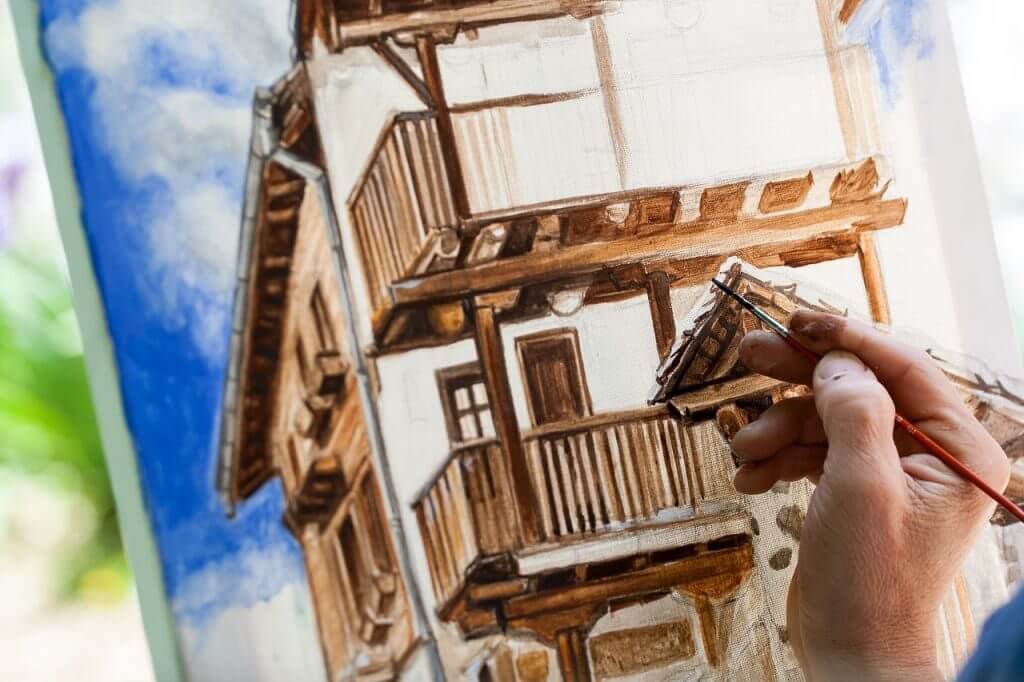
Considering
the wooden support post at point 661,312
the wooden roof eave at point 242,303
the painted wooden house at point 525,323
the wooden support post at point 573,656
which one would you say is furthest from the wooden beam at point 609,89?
the wooden support post at point 573,656

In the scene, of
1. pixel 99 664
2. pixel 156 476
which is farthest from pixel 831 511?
pixel 99 664

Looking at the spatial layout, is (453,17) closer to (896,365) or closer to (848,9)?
(848,9)

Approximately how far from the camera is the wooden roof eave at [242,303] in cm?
79

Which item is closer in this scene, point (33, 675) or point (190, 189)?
point (190, 189)

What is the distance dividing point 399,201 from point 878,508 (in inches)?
20.1

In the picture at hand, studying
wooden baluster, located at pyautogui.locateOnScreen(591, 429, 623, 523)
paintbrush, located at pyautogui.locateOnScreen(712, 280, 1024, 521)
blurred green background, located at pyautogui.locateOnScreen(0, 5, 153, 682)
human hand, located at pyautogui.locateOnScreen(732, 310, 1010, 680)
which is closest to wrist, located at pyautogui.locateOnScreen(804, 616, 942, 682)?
human hand, located at pyautogui.locateOnScreen(732, 310, 1010, 680)

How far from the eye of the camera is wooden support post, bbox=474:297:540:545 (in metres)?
0.82

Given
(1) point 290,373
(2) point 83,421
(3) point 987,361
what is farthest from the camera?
(2) point 83,421

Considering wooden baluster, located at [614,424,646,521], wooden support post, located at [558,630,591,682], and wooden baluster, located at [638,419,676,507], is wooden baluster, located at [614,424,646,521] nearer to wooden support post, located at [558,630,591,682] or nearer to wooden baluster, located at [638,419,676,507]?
wooden baluster, located at [638,419,676,507]

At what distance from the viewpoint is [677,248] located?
2.80 ft

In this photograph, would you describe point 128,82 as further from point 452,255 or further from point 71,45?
point 452,255

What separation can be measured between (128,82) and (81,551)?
81cm

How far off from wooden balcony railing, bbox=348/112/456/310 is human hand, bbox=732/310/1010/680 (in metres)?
0.36

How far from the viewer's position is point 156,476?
78cm
